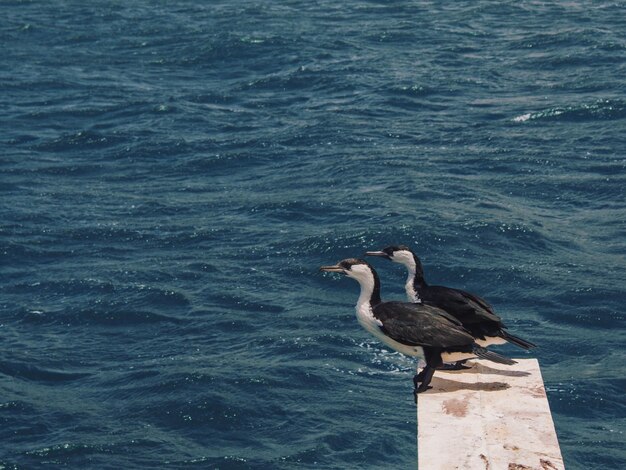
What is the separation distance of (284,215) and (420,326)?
56.5 ft

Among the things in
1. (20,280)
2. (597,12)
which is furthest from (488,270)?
(597,12)

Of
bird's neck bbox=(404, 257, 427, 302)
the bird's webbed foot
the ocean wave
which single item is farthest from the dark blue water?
the bird's webbed foot

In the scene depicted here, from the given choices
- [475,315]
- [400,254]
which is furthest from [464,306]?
[400,254]

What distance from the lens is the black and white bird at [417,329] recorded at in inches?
651

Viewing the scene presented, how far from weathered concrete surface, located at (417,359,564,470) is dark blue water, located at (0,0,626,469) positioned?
6540 millimetres

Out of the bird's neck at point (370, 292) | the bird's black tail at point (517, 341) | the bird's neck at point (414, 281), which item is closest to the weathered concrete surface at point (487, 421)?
the bird's black tail at point (517, 341)

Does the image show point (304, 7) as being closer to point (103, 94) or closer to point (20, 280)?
point (103, 94)

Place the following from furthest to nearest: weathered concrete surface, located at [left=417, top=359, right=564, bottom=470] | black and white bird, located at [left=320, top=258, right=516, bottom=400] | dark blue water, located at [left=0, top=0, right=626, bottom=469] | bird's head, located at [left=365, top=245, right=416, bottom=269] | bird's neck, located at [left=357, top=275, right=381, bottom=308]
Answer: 1. dark blue water, located at [left=0, top=0, right=626, bottom=469]
2. bird's head, located at [left=365, top=245, right=416, bottom=269]
3. bird's neck, located at [left=357, top=275, right=381, bottom=308]
4. black and white bird, located at [left=320, top=258, right=516, bottom=400]
5. weathered concrete surface, located at [left=417, top=359, right=564, bottom=470]

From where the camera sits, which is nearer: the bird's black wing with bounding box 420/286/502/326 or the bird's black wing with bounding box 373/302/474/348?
the bird's black wing with bounding box 373/302/474/348

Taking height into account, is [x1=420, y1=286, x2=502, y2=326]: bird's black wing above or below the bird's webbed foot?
above

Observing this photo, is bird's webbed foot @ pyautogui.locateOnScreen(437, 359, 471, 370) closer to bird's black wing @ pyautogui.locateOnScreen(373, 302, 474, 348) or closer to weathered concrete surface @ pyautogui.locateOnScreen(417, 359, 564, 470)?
weathered concrete surface @ pyautogui.locateOnScreen(417, 359, 564, 470)

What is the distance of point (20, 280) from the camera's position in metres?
31.1

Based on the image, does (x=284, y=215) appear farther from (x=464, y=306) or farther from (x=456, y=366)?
(x=456, y=366)

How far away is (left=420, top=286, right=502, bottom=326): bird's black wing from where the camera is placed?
1747cm
